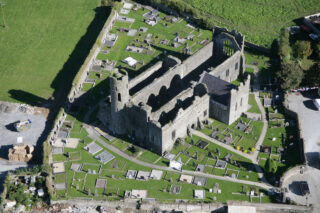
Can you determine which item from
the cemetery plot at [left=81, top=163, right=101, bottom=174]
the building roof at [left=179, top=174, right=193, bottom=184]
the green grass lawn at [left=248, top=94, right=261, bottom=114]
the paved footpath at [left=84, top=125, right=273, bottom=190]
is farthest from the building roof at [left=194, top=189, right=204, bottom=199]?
the green grass lawn at [left=248, top=94, right=261, bottom=114]

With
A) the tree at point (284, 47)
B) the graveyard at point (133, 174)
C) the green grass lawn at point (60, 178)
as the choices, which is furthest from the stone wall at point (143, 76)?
the tree at point (284, 47)

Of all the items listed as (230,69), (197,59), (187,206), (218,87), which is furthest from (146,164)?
(230,69)

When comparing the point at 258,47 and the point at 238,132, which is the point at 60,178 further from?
the point at 258,47

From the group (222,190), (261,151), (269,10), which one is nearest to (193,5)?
(269,10)

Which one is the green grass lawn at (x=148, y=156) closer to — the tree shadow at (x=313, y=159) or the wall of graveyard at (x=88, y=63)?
the wall of graveyard at (x=88, y=63)

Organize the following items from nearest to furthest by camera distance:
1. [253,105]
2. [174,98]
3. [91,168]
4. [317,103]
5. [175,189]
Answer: [175,189] → [91,168] → [174,98] → [317,103] → [253,105]

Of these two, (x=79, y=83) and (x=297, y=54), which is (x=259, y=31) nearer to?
(x=297, y=54)
